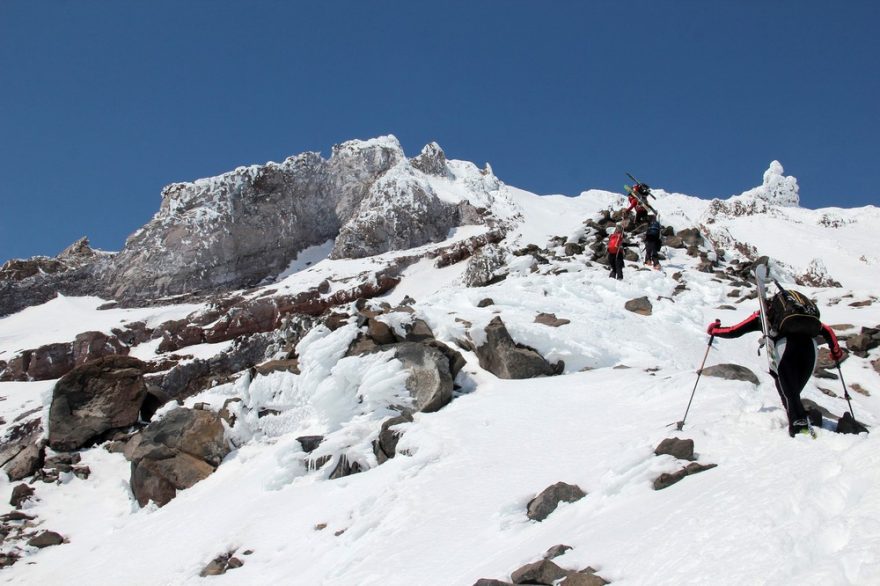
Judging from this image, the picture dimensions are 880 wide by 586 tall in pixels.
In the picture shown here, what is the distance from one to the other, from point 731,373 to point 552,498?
14.2 ft

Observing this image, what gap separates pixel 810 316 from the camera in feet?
21.5

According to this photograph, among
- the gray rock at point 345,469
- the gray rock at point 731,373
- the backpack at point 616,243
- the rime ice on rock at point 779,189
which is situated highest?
the rime ice on rock at point 779,189

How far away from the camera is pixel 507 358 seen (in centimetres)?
1283

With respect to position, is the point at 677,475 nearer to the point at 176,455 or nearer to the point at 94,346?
the point at 176,455

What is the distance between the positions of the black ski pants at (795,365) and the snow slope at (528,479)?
45 centimetres

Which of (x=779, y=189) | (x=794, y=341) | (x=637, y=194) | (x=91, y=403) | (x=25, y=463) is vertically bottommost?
(x=25, y=463)

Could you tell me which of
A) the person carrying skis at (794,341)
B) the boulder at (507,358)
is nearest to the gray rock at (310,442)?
the boulder at (507,358)

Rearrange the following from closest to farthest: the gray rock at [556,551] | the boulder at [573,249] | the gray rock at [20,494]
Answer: the gray rock at [556,551]
the gray rock at [20,494]
the boulder at [573,249]

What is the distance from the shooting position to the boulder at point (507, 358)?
41.8ft

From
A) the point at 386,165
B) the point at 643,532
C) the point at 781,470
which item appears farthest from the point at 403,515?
the point at 386,165

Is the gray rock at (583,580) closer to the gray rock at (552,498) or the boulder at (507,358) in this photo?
the gray rock at (552,498)

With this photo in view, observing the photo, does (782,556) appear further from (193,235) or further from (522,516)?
(193,235)

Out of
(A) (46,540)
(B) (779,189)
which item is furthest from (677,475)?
(B) (779,189)

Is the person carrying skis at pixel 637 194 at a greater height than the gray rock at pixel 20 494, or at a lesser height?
greater
